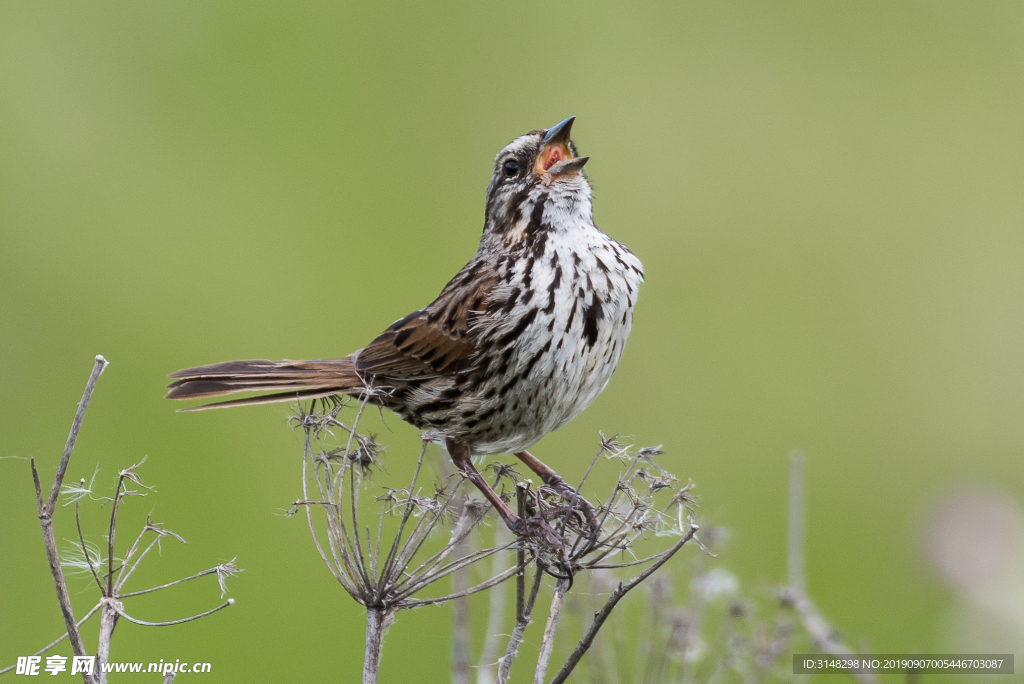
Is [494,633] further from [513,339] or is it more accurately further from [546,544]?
[513,339]

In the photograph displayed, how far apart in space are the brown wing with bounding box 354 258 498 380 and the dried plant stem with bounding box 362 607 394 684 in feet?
4.80

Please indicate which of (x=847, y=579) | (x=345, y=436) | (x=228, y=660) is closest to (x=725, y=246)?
(x=847, y=579)

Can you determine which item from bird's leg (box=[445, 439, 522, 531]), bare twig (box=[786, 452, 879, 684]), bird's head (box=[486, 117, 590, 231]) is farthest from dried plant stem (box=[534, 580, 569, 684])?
bird's head (box=[486, 117, 590, 231])

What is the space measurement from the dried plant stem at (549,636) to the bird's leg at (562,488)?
7.0 inches

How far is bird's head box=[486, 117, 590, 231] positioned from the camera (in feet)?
12.0

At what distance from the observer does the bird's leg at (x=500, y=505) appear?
268cm

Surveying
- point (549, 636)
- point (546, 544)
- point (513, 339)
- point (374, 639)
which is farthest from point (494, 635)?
point (513, 339)

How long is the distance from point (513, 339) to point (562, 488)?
485mm

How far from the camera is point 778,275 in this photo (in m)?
8.57

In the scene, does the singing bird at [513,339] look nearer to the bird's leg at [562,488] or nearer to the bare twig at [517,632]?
the bird's leg at [562,488]

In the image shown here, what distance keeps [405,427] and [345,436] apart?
136 inches

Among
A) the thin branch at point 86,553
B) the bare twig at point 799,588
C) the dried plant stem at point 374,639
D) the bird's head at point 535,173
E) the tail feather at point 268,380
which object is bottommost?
the dried plant stem at point 374,639

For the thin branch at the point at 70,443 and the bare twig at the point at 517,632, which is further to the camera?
the bare twig at the point at 517,632

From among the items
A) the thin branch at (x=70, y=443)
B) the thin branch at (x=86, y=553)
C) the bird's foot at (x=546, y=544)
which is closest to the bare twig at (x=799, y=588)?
the bird's foot at (x=546, y=544)
